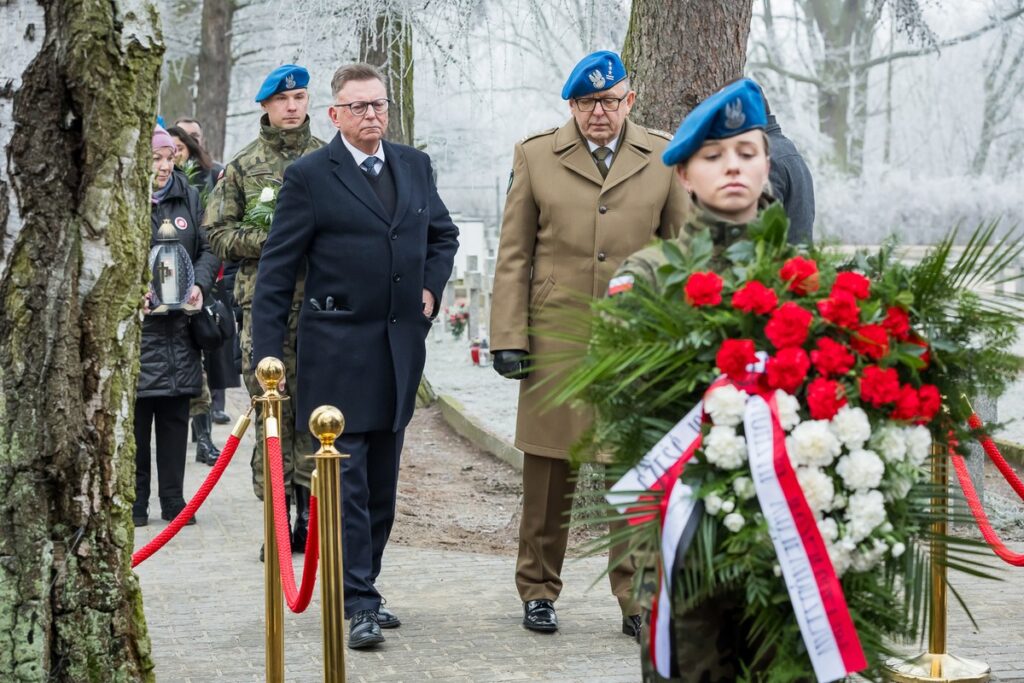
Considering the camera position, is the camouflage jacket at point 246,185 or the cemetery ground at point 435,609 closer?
the cemetery ground at point 435,609

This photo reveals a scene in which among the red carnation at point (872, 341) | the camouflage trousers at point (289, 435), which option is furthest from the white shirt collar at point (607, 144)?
the red carnation at point (872, 341)

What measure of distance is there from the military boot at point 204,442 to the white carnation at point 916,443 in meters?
7.78

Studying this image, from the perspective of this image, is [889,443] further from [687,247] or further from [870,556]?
[687,247]

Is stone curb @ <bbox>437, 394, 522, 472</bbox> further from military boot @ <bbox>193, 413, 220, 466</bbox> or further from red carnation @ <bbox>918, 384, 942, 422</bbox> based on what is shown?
red carnation @ <bbox>918, 384, 942, 422</bbox>

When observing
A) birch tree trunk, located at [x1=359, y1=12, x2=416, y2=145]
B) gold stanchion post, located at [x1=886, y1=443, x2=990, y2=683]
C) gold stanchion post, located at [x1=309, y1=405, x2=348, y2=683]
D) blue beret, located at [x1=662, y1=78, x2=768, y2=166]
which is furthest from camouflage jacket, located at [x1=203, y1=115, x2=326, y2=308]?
birch tree trunk, located at [x1=359, y1=12, x2=416, y2=145]

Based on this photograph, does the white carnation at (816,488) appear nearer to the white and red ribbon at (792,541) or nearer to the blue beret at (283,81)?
the white and red ribbon at (792,541)

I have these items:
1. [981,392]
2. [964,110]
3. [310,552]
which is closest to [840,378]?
[981,392]

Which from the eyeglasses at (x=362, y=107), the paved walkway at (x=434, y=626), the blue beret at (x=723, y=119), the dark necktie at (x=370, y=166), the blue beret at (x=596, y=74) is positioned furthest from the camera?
the dark necktie at (x=370, y=166)

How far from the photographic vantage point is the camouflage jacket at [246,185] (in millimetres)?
7855

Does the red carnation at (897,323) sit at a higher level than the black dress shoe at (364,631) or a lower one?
higher

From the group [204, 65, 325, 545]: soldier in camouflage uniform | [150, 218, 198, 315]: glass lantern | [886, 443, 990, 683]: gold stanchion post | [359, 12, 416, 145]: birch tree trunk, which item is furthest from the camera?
[359, 12, 416, 145]: birch tree trunk

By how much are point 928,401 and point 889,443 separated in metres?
0.14

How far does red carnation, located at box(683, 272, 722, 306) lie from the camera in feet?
12.2

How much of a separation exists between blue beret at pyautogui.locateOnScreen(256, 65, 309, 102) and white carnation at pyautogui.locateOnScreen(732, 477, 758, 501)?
183 inches
